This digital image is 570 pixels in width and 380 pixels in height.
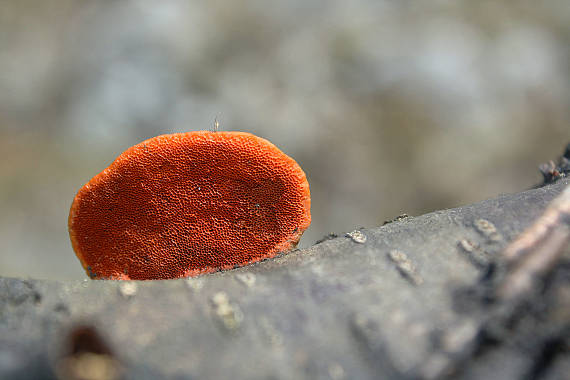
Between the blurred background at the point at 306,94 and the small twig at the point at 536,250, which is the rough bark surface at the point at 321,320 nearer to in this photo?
the small twig at the point at 536,250

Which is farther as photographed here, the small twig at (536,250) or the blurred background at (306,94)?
the blurred background at (306,94)

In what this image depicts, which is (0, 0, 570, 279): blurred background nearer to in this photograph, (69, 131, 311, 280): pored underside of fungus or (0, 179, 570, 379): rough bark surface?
(69, 131, 311, 280): pored underside of fungus

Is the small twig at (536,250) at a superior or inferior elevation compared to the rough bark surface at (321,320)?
superior

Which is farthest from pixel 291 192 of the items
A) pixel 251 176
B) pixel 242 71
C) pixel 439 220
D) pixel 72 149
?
pixel 72 149

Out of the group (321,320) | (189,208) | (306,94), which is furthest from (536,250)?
(306,94)

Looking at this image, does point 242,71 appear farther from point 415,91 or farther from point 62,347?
point 62,347

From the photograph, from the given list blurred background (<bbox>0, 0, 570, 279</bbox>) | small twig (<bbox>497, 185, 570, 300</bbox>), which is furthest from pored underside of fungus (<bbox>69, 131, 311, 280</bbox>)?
blurred background (<bbox>0, 0, 570, 279</bbox>)

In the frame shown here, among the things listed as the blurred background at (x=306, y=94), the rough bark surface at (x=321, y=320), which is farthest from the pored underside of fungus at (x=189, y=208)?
the blurred background at (x=306, y=94)
